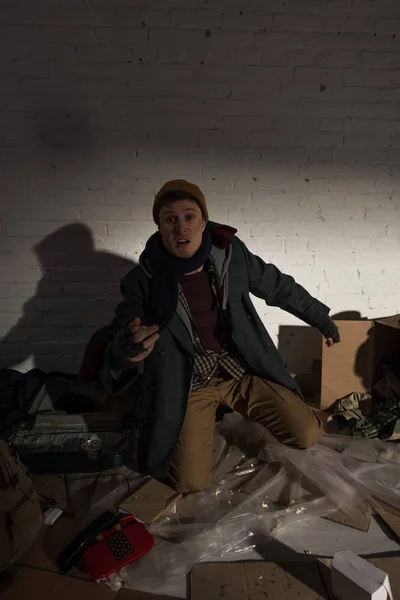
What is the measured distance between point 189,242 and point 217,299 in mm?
269

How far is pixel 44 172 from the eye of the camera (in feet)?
6.94

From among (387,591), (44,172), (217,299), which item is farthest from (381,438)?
(44,172)

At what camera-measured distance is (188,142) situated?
210cm

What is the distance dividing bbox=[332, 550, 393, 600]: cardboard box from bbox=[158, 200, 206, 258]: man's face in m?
1.08

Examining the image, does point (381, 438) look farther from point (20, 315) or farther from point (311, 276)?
point (20, 315)

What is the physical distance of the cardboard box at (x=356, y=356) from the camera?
217 cm

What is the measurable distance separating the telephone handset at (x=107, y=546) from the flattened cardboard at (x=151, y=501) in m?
0.06

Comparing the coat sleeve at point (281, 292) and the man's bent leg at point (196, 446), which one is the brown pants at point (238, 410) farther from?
the coat sleeve at point (281, 292)

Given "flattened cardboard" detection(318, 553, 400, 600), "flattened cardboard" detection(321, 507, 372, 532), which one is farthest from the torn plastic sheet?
"flattened cardboard" detection(318, 553, 400, 600)

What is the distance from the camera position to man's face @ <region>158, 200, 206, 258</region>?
61.2 inches

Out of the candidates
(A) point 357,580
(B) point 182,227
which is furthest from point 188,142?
(A) point 357,580

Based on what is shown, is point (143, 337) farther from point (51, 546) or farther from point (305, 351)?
point (305, 351)

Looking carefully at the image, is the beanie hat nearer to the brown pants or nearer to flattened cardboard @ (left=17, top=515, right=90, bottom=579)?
the brown pants

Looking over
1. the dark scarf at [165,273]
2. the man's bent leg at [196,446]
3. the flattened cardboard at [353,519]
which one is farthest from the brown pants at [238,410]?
the dark scarf at [165,273]
